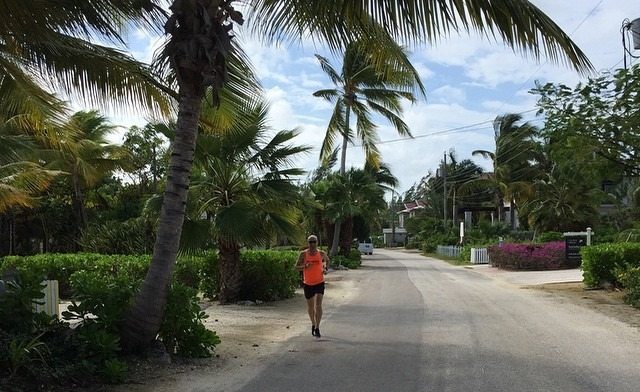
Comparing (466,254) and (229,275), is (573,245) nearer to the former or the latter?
(466,254)

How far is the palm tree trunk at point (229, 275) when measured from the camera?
14031 mm

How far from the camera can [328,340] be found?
365 inches

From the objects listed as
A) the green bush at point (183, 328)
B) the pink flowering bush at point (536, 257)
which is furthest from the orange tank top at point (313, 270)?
the pink flowering bush at point (536, 257)

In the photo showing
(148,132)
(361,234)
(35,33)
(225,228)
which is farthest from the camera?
(361,234)

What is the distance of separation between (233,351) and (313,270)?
1.83 metres

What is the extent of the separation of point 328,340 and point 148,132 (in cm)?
2422

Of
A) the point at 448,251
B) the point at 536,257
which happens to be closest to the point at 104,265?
the point at 536,257

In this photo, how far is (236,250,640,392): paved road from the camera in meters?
6.53

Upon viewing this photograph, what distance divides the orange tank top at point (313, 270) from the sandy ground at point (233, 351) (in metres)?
0.95

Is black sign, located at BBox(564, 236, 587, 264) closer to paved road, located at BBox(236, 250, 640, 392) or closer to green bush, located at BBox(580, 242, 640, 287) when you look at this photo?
green bush, located at BBox(580, 242, 640, 287)

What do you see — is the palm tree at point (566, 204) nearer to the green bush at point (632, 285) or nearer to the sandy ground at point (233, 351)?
the green bush at point (632, 285)

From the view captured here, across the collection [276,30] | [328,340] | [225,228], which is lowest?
[328,340]

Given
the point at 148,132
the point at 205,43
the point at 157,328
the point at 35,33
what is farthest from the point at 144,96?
the point at 148,132

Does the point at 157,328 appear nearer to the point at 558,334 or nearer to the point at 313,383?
the point at 313,383
